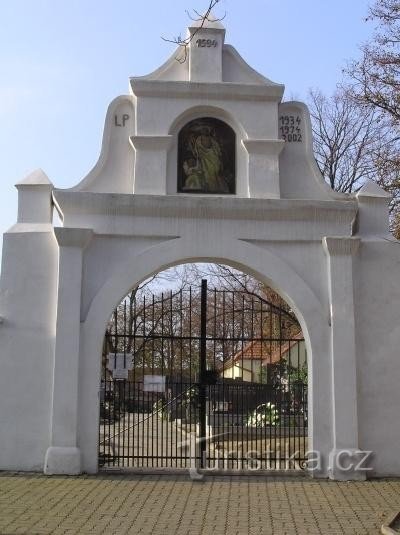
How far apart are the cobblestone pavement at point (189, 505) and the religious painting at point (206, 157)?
4.36 m

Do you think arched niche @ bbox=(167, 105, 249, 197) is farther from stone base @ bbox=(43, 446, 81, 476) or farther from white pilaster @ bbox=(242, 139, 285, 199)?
stone base @ bbox=(43, 446, 81, 476)

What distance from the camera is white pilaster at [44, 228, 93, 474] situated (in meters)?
10.6

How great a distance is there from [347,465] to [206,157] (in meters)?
5.05

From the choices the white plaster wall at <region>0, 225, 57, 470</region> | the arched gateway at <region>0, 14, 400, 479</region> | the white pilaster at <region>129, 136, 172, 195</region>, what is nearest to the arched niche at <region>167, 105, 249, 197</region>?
the arched gateway at <region>0, 14, 400, 479</region>

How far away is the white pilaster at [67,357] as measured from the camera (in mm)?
10648

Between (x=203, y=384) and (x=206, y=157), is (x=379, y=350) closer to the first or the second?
(x=203, y=384)

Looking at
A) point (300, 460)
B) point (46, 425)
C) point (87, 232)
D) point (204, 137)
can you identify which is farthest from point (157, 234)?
point (300, 460)

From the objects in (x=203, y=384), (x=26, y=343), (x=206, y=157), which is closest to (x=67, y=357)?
(x=26, y=343)

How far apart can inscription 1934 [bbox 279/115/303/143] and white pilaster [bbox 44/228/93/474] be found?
3469 mm

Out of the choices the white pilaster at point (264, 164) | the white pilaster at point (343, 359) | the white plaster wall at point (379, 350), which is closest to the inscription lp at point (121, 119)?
the white pilaster at point (264, 164)

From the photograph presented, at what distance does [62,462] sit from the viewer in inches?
419

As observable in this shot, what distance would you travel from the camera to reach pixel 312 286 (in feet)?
37.6

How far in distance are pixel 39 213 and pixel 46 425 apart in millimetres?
3176

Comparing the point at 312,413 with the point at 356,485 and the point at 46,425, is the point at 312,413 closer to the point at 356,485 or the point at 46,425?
the point at 356,485
